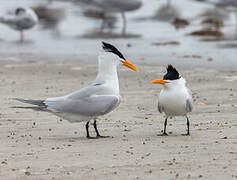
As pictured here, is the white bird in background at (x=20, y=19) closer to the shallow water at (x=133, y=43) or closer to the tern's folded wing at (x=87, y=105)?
the shallow water at (x=133, y=43)

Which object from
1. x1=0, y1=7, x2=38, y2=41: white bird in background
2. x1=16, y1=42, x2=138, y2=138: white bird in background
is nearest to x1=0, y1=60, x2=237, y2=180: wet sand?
x1=16, y1=42, x2=138, y2=138: white bird in background

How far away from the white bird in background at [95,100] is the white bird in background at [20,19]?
9733 millimetres

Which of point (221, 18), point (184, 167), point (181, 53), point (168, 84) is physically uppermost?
point (221, 18)

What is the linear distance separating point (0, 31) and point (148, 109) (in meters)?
10.4

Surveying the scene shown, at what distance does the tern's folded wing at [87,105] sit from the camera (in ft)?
20.9

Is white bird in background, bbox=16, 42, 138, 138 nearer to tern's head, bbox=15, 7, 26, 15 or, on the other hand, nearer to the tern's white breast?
the tern's white breast

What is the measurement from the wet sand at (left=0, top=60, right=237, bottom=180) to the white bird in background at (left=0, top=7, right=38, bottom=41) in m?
6.45

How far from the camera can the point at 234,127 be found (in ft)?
22.0

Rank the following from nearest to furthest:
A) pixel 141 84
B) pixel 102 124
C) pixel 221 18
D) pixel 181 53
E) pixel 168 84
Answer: pixel 168 84 < pixel 102 124 < pixel 141 84 < pixel 181 53 < pixel 221 18

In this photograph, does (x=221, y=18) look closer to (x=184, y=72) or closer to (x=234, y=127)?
(x=184, y=72)

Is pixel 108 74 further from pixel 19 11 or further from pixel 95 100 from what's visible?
pixel 19 11

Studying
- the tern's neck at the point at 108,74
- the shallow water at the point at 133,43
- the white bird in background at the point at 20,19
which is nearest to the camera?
the tern's neck at the point at 108,74

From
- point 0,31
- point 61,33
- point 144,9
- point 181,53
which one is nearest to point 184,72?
point 181,53

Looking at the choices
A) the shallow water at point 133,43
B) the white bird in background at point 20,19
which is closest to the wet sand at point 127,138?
the shallow water at point 133,43
